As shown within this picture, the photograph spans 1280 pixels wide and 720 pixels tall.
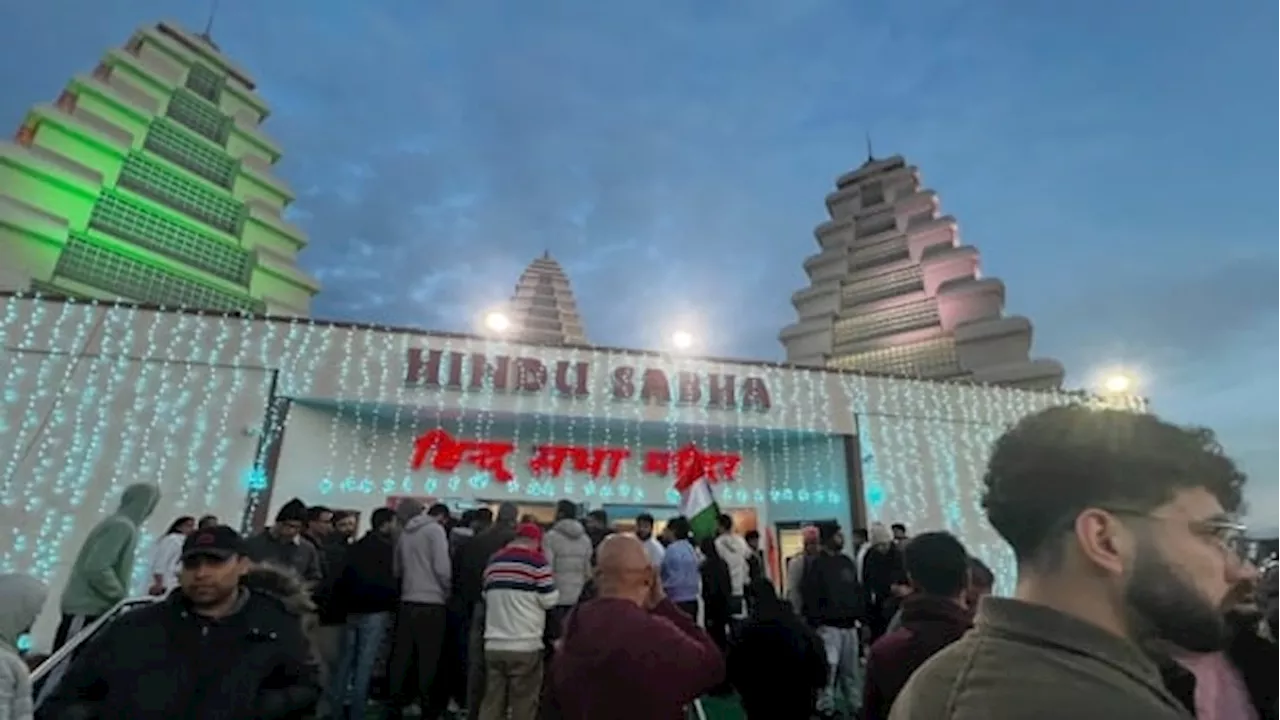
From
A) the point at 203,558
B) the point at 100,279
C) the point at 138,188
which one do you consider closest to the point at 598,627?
the point at 203,558

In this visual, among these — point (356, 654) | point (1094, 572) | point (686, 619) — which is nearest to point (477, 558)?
point (356, 654)

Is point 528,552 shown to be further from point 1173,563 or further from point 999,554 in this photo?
point 999,554

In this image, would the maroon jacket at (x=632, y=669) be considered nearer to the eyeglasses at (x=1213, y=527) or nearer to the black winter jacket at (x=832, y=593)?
the eyeglasses at (x=1213, y=527)

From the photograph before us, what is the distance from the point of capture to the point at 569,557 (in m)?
5.46

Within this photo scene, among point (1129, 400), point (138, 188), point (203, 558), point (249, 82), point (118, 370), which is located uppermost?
point (249, 82)

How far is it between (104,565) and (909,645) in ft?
16.6

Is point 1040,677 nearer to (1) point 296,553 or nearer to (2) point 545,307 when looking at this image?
(1) point 296,553

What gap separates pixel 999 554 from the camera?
41.7 feet

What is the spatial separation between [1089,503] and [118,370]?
37.9 ft

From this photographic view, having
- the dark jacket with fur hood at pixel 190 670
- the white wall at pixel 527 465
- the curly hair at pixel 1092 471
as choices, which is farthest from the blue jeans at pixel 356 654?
the white wall at pixel 527 465

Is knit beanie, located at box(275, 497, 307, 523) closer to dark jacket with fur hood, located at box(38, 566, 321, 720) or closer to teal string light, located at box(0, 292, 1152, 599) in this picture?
dark jacket with fur hood, located at box(38, 566, 321, 720)

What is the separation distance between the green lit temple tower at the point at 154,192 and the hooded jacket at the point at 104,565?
35.4 ft

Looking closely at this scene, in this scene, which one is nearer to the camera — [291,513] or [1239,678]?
[1239,678]

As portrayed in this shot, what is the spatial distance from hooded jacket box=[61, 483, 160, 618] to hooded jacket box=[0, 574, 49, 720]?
2252 mm
